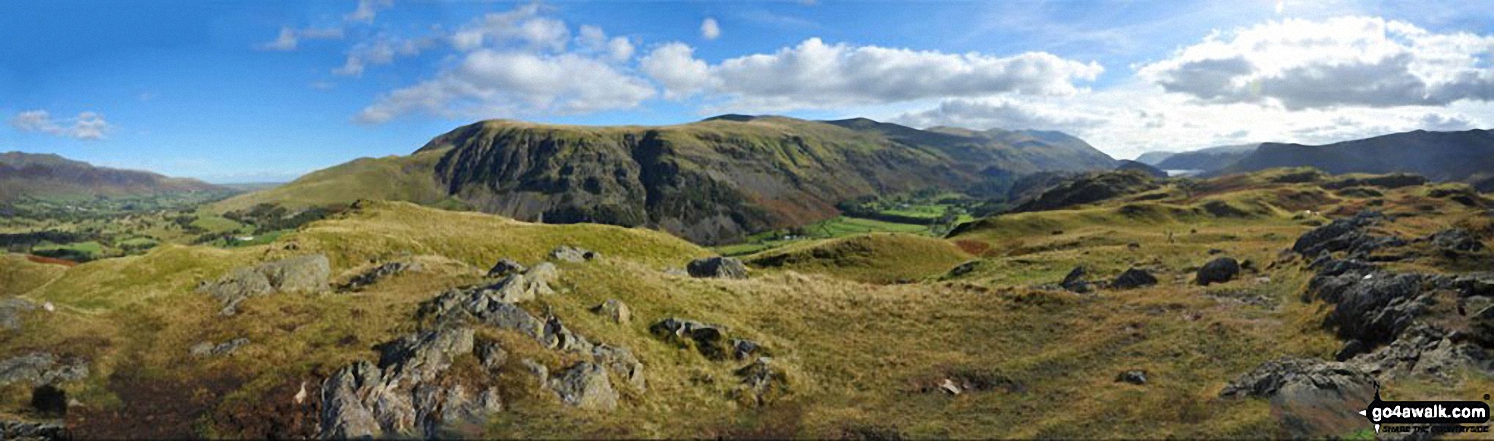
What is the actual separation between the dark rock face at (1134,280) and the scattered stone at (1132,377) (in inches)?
1084

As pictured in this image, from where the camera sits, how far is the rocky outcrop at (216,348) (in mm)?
26203

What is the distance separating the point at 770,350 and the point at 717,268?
27.2 m

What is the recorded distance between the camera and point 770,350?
Answer: 3372 centimetres

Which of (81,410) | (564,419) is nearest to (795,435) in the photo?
(564,419)

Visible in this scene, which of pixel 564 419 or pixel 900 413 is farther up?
pixel 564 419

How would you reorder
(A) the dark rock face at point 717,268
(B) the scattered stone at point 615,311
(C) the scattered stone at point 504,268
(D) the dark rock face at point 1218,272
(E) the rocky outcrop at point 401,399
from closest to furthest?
1. (E) the rocky outcrop at point 401,399
2. (B) the scattered stone at point 615,311
3. (C) the scattered stone at point 504,268
4. (D) the dark rock face at point 1218,272
5. (A) the dark rock face at point 717,268

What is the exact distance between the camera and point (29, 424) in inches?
824

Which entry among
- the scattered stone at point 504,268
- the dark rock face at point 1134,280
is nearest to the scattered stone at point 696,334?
the scattered stone at point 504,268

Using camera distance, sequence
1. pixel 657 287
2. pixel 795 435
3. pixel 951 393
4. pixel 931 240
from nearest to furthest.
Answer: pixel 795 435 < pixel 951 393 < pixel 657 287 < pixel 931 240

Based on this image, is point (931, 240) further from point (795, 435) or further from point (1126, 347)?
point (795, 435)

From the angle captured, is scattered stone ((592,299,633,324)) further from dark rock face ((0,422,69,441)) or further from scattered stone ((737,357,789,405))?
dark rock face ((0,422,69,441))

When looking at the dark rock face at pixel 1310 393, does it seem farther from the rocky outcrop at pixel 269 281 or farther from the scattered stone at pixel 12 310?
the scattered stone at pixel 12 310

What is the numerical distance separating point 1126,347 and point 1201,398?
9.49 metres

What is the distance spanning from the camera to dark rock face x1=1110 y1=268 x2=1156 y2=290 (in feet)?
176
